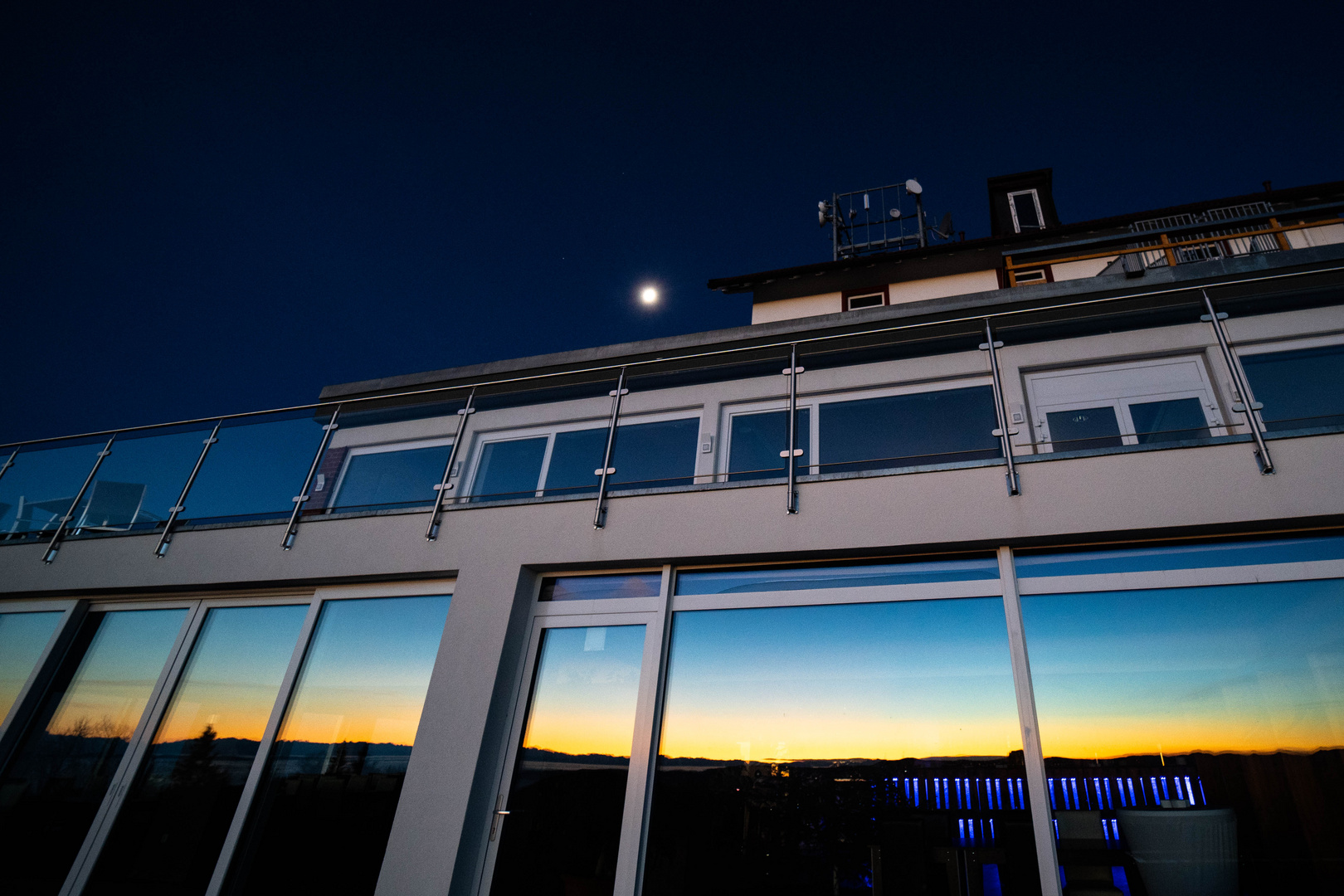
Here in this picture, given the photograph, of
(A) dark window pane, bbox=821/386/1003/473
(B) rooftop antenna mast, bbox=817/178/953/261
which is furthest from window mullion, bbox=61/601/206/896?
(B) rooftop antenna mast, bbox=817/178/953/261

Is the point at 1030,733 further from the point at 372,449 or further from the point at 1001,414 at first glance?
the point at 372,449

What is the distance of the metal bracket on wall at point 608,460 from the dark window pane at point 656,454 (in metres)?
0.03

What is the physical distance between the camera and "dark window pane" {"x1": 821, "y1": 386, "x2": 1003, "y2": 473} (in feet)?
11.1

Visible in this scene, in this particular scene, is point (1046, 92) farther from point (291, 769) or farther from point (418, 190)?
point (418, 190)

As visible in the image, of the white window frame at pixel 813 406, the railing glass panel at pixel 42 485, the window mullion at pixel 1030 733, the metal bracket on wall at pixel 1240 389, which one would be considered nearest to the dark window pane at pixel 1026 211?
the metal bracket on wall at pixel 1240 389

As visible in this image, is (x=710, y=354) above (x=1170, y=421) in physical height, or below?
above

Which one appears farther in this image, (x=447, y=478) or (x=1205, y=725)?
(x=447, y=478)

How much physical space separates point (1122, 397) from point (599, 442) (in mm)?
2918

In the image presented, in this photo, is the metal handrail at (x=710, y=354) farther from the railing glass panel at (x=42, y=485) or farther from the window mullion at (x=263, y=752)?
the window mullion at (x=263, y=752)

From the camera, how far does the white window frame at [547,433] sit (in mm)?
4082

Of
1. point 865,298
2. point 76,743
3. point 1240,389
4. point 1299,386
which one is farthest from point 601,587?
point 865,298

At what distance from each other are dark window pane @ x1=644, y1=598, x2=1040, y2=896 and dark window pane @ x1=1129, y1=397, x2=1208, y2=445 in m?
1.14

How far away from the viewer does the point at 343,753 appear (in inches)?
150

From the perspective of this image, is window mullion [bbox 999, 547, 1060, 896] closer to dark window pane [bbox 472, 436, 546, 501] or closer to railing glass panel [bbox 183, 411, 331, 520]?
dark window pane [bbox 472, 436, 546, 501]
